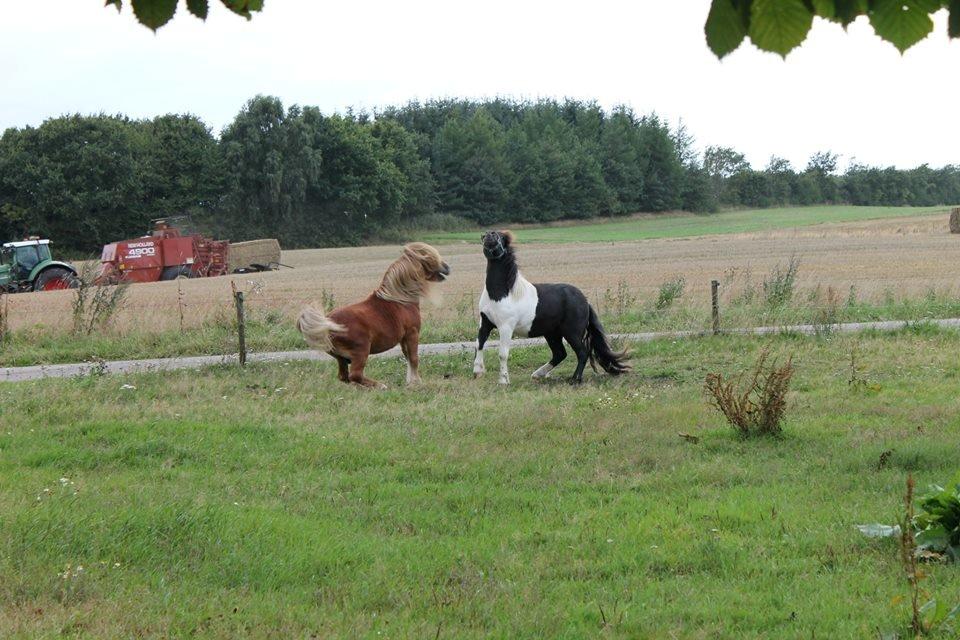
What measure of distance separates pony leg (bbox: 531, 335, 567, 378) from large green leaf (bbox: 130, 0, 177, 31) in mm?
11184

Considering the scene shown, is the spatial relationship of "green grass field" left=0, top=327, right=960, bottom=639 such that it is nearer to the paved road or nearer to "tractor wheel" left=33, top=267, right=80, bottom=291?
the paved road

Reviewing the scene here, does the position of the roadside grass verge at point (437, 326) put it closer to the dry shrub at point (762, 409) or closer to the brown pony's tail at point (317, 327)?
the brown pony's tail at point (317, 327)

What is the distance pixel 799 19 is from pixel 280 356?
1452 cm

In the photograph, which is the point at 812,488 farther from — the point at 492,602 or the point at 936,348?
the point at 936,348

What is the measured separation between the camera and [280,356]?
635 inches

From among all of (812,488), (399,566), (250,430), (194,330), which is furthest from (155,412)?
(194,330)

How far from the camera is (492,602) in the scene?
16.1ft

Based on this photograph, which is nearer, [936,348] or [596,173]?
[936,348]

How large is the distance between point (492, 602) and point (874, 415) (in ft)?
20.0

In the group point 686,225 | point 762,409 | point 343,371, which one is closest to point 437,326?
point 343,371

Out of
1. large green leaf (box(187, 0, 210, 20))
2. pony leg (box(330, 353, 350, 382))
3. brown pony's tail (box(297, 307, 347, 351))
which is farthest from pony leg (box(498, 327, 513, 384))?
large green leaf (box(187, 0, 210, 20))

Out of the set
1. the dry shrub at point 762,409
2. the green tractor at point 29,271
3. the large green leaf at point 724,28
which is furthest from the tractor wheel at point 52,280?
the large green leaf at point 724,28

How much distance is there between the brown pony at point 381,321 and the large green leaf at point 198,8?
31.5 ft

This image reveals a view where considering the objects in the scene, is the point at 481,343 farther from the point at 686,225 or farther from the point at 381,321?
the point at 686,225
